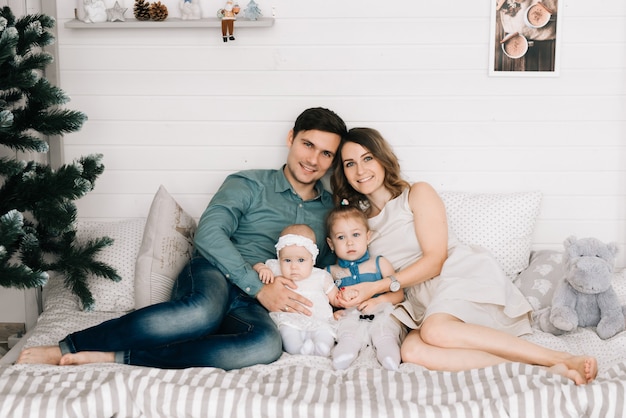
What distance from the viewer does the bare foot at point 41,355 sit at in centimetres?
204

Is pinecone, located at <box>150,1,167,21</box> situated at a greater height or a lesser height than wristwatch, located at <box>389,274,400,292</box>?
greater

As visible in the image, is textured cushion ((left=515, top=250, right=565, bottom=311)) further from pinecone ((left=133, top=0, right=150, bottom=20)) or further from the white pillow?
pinecone ((left=133, top=0, right=150, bottom=20))

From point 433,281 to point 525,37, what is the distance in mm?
1018

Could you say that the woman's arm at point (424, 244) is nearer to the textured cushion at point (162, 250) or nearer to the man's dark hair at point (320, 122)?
the man's dark hair at point (320, 122)

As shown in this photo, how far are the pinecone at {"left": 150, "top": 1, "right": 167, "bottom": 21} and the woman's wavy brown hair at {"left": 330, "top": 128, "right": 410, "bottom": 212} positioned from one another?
83cm

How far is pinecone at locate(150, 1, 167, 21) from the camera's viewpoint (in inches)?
104

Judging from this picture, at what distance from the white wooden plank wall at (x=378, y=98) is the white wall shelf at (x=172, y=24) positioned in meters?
0.08

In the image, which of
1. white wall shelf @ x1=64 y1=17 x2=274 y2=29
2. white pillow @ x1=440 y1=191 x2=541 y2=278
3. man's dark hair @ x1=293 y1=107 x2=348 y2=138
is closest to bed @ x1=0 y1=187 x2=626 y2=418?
white pillow @ x1=440 y1=191 x2=541 y2=278

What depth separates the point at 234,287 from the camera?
242 centimetres

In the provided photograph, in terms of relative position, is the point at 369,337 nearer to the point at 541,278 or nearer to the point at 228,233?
the point at 228,233

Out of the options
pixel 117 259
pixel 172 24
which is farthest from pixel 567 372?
pixel 172 24

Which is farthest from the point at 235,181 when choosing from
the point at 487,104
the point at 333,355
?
the point at 487,104

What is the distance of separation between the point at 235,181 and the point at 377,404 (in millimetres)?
1138

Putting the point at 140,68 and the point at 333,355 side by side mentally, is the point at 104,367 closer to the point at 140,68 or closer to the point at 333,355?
the point at 333,355
